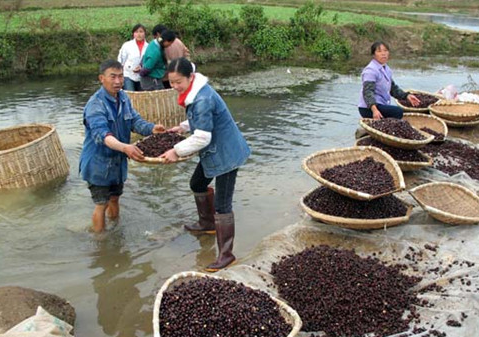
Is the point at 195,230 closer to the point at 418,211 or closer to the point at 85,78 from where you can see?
the point at 418,211

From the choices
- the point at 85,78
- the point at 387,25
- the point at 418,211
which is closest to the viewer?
the point at 418,211

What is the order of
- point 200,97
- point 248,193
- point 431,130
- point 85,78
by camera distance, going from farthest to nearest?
point 85,78 < point 431,130 < point 248,193 < point 200,97

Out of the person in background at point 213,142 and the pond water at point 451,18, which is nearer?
the person in background at point 213,142

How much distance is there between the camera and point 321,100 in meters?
10.4

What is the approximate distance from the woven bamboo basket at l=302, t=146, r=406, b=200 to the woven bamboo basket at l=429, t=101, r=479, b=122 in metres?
2.88

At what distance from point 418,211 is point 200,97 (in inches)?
95.5

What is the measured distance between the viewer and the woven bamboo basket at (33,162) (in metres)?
5.31

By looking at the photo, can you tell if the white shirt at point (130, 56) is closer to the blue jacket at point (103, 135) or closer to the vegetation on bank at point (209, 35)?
the blue jacket at point (103, 135)

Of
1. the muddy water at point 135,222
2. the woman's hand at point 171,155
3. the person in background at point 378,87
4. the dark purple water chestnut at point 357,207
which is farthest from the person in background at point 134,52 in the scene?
the dark purple water chestnut at point 357,207

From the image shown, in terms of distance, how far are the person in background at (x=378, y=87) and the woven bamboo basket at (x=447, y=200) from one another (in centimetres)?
142

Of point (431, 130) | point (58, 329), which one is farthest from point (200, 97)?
point (431, 130)

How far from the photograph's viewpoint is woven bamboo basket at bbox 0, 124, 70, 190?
17.4 ft

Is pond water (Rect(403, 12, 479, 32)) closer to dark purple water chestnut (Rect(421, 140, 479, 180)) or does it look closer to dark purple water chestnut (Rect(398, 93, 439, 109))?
dark purple water chestnut (Rect(398, 93, 439, 109))

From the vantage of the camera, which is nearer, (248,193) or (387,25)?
(248,193)
